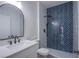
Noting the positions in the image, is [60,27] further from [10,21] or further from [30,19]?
[10,21]

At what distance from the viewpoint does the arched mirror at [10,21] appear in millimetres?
1596

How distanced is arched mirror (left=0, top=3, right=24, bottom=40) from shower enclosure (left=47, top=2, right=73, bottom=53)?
1629 mm

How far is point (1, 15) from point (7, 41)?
58cm

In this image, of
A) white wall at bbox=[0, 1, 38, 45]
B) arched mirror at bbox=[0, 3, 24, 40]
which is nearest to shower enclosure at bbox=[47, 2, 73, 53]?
white wall at bbox=[0, 1, 38, 45]

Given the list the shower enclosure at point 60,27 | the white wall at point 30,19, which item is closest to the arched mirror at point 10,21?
the white wall at point 30,19

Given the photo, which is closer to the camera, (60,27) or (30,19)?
(30,19)

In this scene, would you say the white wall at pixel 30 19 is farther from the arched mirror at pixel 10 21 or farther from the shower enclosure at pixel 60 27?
the shower enclosure at pixel 60 27

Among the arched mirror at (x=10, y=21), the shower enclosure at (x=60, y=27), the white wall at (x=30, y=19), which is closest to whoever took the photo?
the arched mirror at (x=10, y=21)

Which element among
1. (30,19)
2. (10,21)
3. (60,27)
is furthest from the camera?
(60,27)

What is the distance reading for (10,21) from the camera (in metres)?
1.78

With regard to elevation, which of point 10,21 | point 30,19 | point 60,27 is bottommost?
point 60,27

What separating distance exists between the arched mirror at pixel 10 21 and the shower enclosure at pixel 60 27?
5.34 ft

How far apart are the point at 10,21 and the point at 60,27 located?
209cm

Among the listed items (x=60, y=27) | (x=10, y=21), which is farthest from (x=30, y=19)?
(x=60, y=27)
